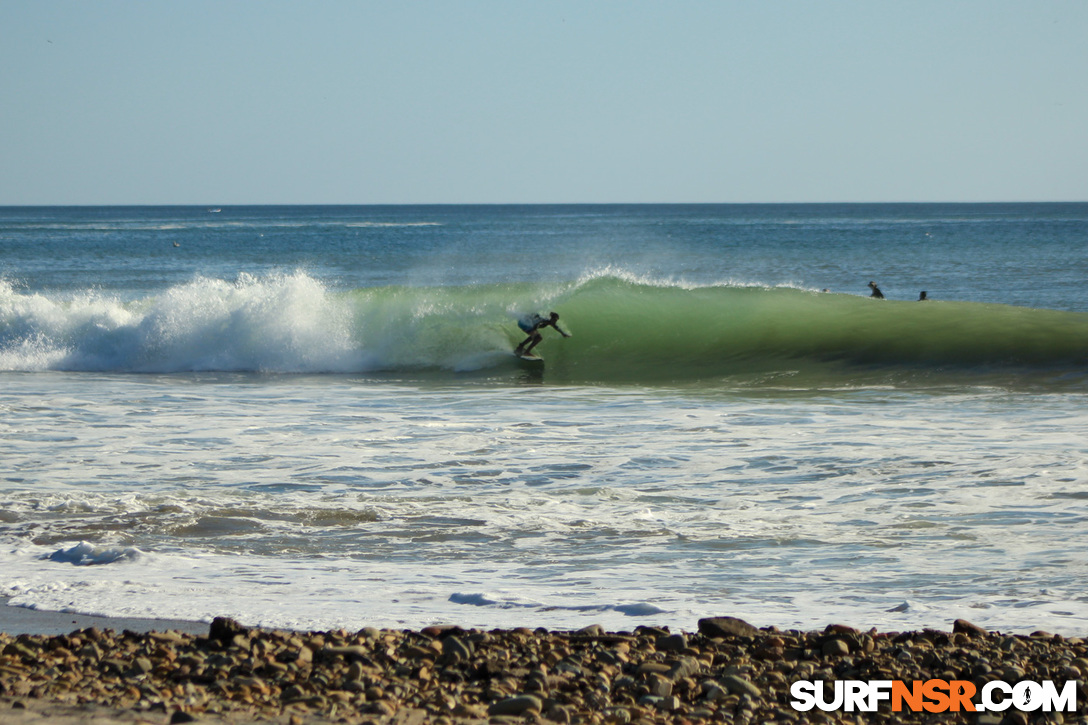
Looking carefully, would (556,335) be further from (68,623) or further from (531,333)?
(68,623)

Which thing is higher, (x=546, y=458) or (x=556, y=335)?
(x=556, y=335)

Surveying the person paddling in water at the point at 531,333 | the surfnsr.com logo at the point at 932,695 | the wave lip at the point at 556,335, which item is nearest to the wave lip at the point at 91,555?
the surfnsr.com logo at the point at 932,695

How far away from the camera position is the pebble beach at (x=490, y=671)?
10.8ft

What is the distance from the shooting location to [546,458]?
322 inches

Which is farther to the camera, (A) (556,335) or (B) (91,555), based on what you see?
(A) (556,335)

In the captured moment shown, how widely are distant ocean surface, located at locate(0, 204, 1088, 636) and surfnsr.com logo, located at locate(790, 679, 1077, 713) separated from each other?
792 mm

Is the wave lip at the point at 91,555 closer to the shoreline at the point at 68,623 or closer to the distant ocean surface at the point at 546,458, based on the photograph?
the distant ocean surface at the point at 546,458

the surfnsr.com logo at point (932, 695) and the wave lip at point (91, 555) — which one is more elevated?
the surfnsr.com logo at point (932, 695)

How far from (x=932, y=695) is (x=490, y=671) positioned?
150 cm

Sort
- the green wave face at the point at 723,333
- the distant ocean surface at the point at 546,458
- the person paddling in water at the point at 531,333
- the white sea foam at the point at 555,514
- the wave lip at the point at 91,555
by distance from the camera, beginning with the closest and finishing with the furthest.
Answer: the white sea foam at the point at 555,514 → the distant ocean surface at the point at 546,458 → the wave lip at the point at 91,555 → the green wave face at the point at 723,333 → the person paddling in water at the point at 531,333

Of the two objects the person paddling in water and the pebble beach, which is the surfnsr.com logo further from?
the person paddling in water

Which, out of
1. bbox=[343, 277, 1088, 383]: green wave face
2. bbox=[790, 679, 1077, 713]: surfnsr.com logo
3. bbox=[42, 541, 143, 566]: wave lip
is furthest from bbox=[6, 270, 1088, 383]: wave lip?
bbox=[790, 679, 1077, 713]: surfnsr.com logo

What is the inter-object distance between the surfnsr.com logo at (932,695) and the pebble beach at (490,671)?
0.13 feet

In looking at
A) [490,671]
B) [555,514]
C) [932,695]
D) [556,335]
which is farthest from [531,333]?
[932,695]
